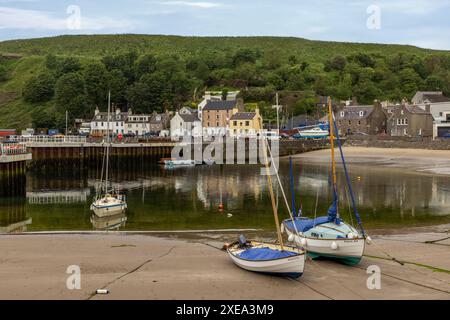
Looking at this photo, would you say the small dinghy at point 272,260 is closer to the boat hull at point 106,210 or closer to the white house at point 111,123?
the boat hull at point 106,210

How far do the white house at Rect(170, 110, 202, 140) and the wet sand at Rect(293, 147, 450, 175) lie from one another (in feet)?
103

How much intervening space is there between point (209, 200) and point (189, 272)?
21592 mm

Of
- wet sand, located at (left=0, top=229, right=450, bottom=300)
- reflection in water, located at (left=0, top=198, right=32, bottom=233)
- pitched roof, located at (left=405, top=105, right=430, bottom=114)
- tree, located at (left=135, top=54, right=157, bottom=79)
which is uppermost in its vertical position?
tree, located at (left=135, top=54, right=157, bottom=79)

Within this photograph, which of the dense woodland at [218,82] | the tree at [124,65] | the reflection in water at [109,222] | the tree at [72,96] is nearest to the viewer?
the reflection in water at [109,222]

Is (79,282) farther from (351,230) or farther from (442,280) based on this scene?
(442,280)

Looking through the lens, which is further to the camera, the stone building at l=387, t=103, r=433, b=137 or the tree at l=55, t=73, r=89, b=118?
the tree at l=55, t=73, r=89, b=118

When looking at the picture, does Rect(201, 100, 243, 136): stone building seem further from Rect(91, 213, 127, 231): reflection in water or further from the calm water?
Rect(91, 213, 127, 231): reflection in water

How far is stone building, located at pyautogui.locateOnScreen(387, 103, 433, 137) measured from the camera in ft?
311

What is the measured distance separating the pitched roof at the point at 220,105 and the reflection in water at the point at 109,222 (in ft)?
251

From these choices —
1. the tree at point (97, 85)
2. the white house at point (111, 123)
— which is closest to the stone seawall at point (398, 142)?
the white house at point (111, 123)

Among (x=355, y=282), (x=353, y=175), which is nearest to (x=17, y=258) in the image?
(x=355, y=282)

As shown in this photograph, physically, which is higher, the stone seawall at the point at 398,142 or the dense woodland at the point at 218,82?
the dense woodland at the point at 218,82

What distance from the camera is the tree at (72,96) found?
444 ft

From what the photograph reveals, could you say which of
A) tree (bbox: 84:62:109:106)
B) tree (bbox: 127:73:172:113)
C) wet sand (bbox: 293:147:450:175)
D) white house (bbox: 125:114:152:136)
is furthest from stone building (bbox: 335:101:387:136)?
tree (bbox: 84:62:109:106)
